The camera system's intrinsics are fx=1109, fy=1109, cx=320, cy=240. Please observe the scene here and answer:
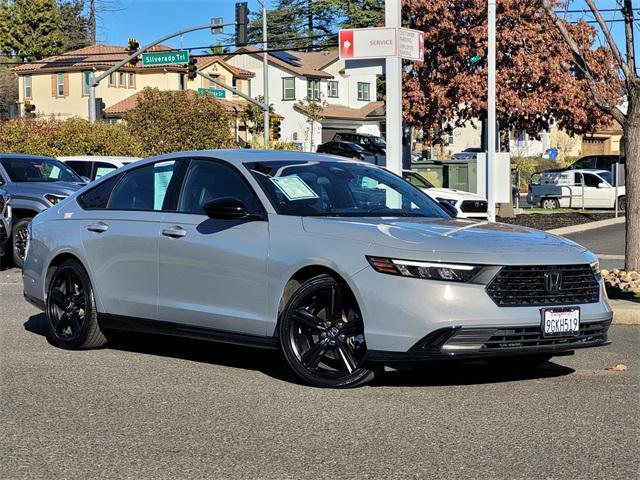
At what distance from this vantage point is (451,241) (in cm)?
700

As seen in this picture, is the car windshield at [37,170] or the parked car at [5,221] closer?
the parked car at [5,221]

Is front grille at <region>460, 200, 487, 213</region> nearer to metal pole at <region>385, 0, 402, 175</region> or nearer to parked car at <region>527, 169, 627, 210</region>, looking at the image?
metal pole at <region>385, 0, 402, 175</region>

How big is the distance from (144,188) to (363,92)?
75.0 metres

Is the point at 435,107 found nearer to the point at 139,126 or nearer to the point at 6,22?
the point at 139,126

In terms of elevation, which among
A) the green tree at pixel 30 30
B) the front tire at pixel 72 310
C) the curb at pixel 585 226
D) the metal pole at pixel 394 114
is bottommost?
the curb at pixel 585 226

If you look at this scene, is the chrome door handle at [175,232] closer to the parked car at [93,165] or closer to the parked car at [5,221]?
the parked car at [5,221]

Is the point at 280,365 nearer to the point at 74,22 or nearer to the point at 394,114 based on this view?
the point at 394,114

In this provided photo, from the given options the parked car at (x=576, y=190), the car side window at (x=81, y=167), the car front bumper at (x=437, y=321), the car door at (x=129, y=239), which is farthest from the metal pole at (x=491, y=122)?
the parked car at (x=576, y=190)

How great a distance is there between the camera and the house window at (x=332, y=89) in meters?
80.4

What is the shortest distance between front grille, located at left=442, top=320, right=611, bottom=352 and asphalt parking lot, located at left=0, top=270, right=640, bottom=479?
1.14 feet

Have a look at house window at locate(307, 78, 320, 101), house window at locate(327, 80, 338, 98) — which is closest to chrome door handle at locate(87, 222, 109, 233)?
house window at locate(307, 78, 320, 101)

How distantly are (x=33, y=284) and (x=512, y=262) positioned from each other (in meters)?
4.44

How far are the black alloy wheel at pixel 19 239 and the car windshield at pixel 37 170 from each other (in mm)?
1034

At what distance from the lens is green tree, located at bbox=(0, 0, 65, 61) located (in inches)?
3388
